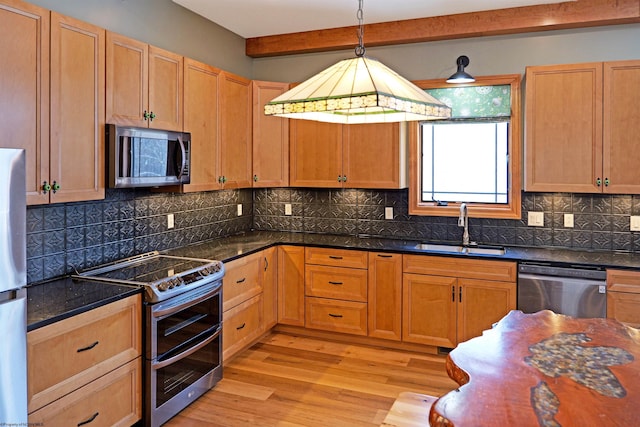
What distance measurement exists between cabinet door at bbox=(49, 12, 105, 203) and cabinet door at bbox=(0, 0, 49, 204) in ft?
0.17

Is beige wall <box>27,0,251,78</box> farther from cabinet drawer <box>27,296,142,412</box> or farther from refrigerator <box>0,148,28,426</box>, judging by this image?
cabinet drawer <box>27,296,142,412</box>

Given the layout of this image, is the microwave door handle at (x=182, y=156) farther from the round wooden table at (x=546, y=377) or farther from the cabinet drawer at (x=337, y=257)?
the round wooden table at (x=546, y=377)

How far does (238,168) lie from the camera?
14.0ft

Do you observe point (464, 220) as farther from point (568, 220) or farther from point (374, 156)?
point (374, 156)

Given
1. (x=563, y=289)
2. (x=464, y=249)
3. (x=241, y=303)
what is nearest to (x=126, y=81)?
(x=241, y=303)

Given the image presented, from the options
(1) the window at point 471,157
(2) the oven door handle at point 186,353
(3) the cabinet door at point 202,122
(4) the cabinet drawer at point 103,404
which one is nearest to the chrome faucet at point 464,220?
(1) the window at point 471,157

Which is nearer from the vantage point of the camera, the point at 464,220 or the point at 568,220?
the point at 568,220

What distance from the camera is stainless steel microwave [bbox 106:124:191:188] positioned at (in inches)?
113

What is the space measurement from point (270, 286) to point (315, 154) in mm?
1278

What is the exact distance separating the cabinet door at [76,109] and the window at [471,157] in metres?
2.59

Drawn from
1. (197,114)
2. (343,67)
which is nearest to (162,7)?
(197,114)

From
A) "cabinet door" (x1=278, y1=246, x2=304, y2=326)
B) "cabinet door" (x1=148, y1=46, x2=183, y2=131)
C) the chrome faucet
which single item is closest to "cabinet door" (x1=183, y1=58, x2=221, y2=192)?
"cabinet door" (x1=148, y1=46, x2=183, y2=131)

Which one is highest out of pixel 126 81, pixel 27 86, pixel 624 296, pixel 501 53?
pixel 501 53

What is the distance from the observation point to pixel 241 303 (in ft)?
12.5
